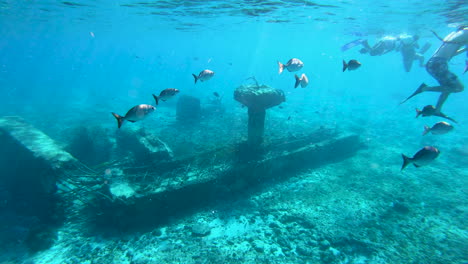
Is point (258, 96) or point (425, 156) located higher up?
point (425, 156)

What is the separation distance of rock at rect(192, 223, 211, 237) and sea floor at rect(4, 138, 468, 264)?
0.03m

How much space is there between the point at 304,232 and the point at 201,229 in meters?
3.25

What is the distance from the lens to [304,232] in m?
6.72

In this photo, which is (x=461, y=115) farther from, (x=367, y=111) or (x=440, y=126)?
(x=440, y=126)

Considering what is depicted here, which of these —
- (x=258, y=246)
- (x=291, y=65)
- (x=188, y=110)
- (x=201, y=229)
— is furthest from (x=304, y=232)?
(x=188, y=110)

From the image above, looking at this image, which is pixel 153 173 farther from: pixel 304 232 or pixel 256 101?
pixel 304 232

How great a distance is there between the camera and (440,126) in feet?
21.5

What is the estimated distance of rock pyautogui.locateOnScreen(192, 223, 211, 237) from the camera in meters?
6.53

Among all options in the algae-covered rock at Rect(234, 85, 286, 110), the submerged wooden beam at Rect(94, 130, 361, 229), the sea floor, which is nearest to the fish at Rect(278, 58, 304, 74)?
the algae-covered rock at Rect(234, 85, 286, 110)

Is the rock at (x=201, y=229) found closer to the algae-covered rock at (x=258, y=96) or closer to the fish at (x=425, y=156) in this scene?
the algae-covered rock at (x=258, y=96)

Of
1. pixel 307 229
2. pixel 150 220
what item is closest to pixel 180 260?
pixel 150 220

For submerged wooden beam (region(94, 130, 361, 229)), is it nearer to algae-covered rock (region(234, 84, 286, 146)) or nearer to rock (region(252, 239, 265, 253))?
algae-covered rock (region(234, 84, 286, 146))

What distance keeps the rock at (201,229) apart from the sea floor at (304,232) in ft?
0.10

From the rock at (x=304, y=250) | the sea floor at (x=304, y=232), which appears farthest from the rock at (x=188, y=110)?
the rock at (x=304, y=250)
